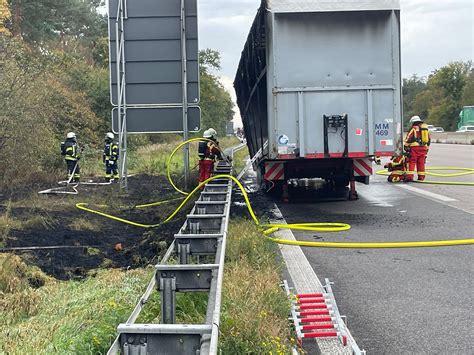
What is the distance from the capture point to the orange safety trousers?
15016 mm

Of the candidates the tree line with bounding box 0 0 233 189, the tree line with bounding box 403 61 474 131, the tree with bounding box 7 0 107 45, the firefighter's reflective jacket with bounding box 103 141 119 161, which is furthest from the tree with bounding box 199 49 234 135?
the tree line with bounding box 403 61 474 131

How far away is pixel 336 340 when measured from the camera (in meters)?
4.33

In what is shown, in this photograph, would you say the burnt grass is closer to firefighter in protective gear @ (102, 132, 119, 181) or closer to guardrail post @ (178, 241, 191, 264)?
guardrail post @ (178, 241, 191, 264)

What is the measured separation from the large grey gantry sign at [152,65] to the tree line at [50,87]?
299cm

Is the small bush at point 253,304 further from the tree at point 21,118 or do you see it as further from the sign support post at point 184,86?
the tree at point 21,118

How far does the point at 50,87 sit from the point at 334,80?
11427mm

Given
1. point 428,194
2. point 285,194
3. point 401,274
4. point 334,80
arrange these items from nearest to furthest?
point 401,274 → point 334,80 → point 285,194 → point 428,194

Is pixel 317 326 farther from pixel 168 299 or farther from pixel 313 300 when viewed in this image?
pixel 168 299

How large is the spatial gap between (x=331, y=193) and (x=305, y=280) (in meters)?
7.94

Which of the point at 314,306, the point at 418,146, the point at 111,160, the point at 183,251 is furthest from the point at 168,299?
the point at 111,160

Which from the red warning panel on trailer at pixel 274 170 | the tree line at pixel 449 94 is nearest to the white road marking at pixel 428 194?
the red warning panel on trailer at pixel 274 170

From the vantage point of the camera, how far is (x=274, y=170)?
11.7 m

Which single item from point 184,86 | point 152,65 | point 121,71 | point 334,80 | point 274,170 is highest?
point 152,65

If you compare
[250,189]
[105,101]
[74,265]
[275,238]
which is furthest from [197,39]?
[105,101]
